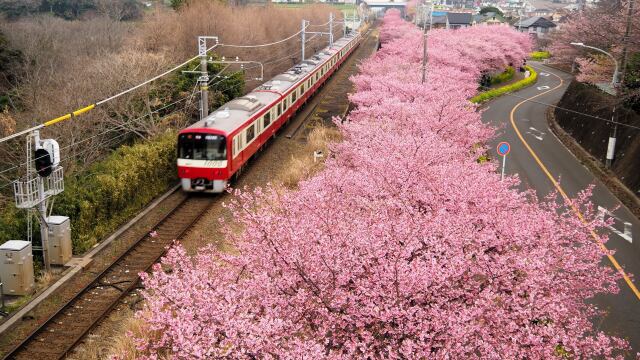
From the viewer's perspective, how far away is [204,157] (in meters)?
18.0

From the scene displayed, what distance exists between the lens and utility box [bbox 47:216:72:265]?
13.2 m

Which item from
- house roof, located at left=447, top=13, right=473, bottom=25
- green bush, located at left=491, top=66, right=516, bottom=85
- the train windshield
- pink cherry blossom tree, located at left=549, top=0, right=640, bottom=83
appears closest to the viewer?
the train windshield

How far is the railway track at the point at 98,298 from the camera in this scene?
10273mm

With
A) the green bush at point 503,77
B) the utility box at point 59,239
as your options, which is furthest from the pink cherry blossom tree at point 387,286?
the green bush at point 503,77

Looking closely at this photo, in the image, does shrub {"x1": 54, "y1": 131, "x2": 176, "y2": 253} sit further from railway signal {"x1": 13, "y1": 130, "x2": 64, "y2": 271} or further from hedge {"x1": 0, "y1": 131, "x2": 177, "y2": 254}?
railway signal {"x1": 13, "y1": 130, "x2": 64, "y2": 271}

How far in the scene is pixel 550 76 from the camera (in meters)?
55.3

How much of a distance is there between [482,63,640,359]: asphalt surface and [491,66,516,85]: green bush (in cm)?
287

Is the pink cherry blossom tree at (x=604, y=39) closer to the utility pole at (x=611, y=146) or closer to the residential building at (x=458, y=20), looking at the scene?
the utility pole at (x=611, y=146)

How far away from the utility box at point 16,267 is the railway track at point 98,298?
1.15 meters

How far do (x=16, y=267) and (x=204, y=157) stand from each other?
7208mm

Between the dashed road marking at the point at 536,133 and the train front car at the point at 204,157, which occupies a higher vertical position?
the train front car at the point at 204,157

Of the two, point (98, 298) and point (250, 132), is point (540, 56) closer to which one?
point (250, 132)

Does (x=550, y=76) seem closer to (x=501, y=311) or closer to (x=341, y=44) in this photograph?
(x=341, y=44)

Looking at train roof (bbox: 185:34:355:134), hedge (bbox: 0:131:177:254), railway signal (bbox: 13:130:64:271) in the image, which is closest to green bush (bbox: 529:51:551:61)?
train roof (bbox: 185:34:355:134)
